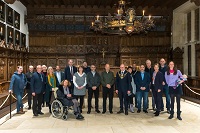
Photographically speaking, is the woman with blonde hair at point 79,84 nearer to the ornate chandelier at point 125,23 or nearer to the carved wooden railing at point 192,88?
the ornate chandelier at point 125,23

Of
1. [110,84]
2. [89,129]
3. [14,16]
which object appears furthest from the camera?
[14,16]

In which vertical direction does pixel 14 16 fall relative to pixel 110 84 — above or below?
above

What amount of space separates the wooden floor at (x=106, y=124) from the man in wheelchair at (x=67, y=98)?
208 mm

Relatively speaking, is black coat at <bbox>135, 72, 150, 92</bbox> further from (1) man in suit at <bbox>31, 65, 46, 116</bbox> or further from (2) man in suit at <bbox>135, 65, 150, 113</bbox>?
(1) man in suit at <bbox>31, 65, 46, 116</bbox>

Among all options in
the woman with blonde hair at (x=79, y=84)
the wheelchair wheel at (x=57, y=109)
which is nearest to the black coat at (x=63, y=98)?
the wheelchair wheel at (x=57, y=109)

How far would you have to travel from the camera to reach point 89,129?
495cm

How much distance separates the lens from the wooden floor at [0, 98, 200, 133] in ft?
16.0

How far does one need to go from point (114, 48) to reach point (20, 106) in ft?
27.0

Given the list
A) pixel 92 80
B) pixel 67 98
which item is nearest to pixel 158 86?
pixel 92 80

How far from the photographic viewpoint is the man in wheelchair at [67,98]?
19.1 feet

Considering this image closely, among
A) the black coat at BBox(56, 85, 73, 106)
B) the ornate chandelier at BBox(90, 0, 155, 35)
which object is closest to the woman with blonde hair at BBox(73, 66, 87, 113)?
the black coat at BBox(56, 85, 73, 106)

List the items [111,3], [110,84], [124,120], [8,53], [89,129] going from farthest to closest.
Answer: [111,3], [8,53], [110,84], [124,120], [89,129]

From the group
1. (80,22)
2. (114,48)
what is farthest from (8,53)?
(114,48)

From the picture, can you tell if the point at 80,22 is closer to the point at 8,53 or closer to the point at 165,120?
the point at 8,53
